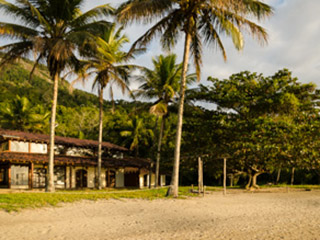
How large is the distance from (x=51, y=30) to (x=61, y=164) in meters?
10.4

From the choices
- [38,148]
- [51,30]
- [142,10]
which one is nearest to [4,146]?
[38,148]

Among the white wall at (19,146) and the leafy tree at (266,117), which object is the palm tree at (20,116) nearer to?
the white wall at (19,146)

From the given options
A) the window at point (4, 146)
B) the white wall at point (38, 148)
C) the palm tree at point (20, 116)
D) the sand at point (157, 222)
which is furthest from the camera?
the palm tree at point (20, 116)

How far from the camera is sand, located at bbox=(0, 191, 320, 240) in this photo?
6.86 m

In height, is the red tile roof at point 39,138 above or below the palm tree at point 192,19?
below

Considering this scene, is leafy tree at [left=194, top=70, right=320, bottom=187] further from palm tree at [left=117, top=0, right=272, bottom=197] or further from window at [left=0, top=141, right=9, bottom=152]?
window at [left=0, top=141, right=9, bottom=152]

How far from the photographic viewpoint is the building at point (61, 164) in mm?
20969

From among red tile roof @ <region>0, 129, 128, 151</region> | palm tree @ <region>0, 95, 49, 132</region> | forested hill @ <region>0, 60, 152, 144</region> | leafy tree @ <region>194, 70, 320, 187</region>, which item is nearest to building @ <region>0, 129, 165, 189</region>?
red tile roof @ <region>0, 129, 128, 151</region>

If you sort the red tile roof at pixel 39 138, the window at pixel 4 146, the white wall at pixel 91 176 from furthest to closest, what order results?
1. the white wall at pixel 91 176
2. the window at pixel 4 146
3. the red tile roof at pixel 39 138

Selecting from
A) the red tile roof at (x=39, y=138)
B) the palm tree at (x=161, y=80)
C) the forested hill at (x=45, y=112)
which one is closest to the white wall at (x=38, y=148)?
the red tile roof at (x=39, y=138)

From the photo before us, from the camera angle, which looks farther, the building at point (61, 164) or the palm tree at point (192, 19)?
the building at point (61, 164)

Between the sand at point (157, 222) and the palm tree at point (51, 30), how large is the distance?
612 cm

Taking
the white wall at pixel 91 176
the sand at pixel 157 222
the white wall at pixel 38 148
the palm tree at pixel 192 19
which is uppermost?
the palm tree at pixel 192 19

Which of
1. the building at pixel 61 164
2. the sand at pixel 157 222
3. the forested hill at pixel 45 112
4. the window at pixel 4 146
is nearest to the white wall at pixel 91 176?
the building at pixel 61 164
